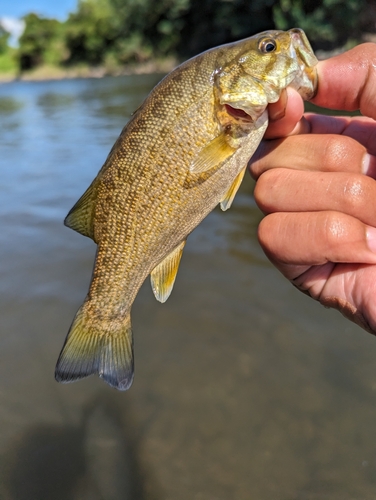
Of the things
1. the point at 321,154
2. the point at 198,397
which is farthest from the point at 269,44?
the point at 198,397

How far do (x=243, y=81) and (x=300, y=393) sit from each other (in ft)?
8.87

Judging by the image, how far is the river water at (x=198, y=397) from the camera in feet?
9.80

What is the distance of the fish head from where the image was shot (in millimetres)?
2082

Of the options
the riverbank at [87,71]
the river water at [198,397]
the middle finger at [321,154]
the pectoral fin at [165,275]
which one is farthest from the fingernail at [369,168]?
the riverbank at [87,71]

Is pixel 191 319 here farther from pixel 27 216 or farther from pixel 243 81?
pixel 27 216

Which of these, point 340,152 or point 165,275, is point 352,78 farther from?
point 165,275

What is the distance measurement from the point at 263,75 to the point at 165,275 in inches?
48.3

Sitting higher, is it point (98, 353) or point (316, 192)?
point (316, 192)

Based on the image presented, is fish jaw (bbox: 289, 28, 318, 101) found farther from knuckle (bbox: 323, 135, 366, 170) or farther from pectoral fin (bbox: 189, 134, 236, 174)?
pectoral fin (bbox: 189, 134, 236, 174)

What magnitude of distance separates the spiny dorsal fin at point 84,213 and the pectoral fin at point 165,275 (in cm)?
44

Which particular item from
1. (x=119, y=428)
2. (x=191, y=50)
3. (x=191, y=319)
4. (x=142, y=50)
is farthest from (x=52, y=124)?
(x=142, y=50)

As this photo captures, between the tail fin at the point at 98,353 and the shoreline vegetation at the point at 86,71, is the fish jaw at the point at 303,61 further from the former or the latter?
the shoreline vegetation at the point at 86,71

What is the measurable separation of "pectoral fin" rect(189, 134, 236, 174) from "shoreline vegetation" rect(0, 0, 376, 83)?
36.3 meters

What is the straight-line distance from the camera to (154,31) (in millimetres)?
52125
